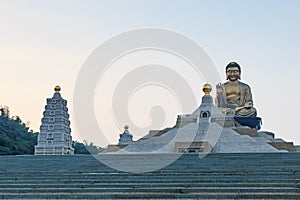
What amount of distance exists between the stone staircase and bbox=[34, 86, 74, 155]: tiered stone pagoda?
1188cm

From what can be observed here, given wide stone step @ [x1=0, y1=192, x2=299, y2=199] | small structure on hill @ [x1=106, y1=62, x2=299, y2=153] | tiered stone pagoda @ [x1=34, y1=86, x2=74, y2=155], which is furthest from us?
tiered stone pagoda @ [x1=34, y1=86, x2=74, y2=155]

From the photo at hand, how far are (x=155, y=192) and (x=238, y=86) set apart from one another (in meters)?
17.2

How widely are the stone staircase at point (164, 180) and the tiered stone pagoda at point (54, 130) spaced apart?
39.0 ft

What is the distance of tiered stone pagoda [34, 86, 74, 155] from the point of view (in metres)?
24.8

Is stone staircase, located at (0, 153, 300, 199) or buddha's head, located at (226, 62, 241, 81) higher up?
buddha's head, located at (226, 62, 241, 81)

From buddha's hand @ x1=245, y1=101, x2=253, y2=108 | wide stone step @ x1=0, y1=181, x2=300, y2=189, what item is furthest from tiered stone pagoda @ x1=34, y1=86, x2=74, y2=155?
wide stone step @ x1=0, y1=181, x2=300, y2=189

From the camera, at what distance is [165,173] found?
10.4m

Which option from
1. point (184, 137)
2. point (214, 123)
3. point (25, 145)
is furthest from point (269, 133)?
point (25, 145)

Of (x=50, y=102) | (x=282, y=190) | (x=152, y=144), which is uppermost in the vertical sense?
(x=50, y=102)

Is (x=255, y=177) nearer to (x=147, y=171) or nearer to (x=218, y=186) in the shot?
(x=218, y=186)

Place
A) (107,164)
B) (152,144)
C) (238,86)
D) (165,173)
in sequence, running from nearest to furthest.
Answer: (165,173)
(107,164)
(152,144)
(238,86)

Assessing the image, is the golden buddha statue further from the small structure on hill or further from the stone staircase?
the stone staircase

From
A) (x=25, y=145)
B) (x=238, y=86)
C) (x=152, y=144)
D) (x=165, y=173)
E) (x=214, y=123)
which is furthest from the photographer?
(x=25, y=145)

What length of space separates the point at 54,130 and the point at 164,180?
53.0 feet
